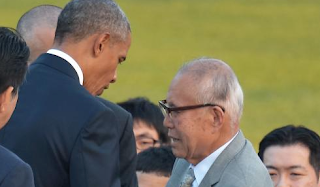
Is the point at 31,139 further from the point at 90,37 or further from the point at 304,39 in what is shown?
the point at 304,39

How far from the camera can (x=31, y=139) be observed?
508cm

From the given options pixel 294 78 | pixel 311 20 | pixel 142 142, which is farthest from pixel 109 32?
pixel 311 20

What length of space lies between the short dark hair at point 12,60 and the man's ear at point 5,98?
13mm

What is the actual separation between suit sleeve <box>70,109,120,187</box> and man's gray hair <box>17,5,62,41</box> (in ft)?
7.08

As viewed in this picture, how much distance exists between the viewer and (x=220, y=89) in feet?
16.2

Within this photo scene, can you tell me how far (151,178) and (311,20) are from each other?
29.9 metres

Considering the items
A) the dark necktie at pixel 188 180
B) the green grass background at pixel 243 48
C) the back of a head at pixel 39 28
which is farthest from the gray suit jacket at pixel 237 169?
the green grass background at pixel 243 48

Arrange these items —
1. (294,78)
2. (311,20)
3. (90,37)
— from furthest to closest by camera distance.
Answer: (311,20)
(294,78)
(90,37)

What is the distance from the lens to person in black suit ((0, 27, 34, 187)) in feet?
13.7

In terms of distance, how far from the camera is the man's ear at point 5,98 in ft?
13.9

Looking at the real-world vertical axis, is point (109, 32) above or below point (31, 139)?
above

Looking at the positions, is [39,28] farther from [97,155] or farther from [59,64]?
[97,155]

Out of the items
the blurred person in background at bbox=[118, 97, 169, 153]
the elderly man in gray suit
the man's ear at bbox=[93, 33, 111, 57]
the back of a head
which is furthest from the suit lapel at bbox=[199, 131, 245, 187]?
the blurred person in background at bbox=[118, 97, 169, 153]

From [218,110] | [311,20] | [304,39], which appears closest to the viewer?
[218,110]
